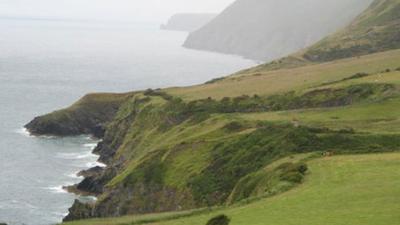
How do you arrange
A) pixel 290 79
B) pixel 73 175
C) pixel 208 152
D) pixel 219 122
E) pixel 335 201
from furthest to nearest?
pixel 290 79
pixel 73 175
pixel 219 122
pixel 208 152
pixel 335 201

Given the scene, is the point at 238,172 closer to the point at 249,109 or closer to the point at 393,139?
the point at 393,139

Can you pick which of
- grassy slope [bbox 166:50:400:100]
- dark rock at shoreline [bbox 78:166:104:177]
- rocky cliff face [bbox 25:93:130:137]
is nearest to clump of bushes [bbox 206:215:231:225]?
dark rock at shoreline [bbox 78:166:104:177]

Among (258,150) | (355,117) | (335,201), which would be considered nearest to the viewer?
(335,201)

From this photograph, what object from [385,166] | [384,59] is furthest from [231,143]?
[384,59]

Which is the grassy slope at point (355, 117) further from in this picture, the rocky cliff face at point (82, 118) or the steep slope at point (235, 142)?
the rocky cliff face at point (82, 118)

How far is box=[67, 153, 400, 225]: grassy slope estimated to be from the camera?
36906mm

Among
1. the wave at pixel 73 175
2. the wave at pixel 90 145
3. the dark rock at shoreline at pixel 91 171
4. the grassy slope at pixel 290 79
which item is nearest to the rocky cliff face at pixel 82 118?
the wave at pixel 90 145

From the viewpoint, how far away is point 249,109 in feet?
377

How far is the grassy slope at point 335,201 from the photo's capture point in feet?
121

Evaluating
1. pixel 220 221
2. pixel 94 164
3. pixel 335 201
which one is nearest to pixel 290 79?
pixel 94 164

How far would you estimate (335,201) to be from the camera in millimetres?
41656

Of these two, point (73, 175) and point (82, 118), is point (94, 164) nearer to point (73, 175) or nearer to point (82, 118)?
point (73, 175)

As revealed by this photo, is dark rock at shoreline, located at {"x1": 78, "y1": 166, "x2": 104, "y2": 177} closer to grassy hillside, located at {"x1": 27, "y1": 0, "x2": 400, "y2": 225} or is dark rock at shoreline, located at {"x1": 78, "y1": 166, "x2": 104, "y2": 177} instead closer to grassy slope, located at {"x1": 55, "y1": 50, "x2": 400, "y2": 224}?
grassy hillside, located at {"x1": 27, "y1": 0, "x2": 400, "y2": 225}

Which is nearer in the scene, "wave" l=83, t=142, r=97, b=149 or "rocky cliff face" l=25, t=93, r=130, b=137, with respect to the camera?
"wave" l=83, t=142, r=97, b=149
